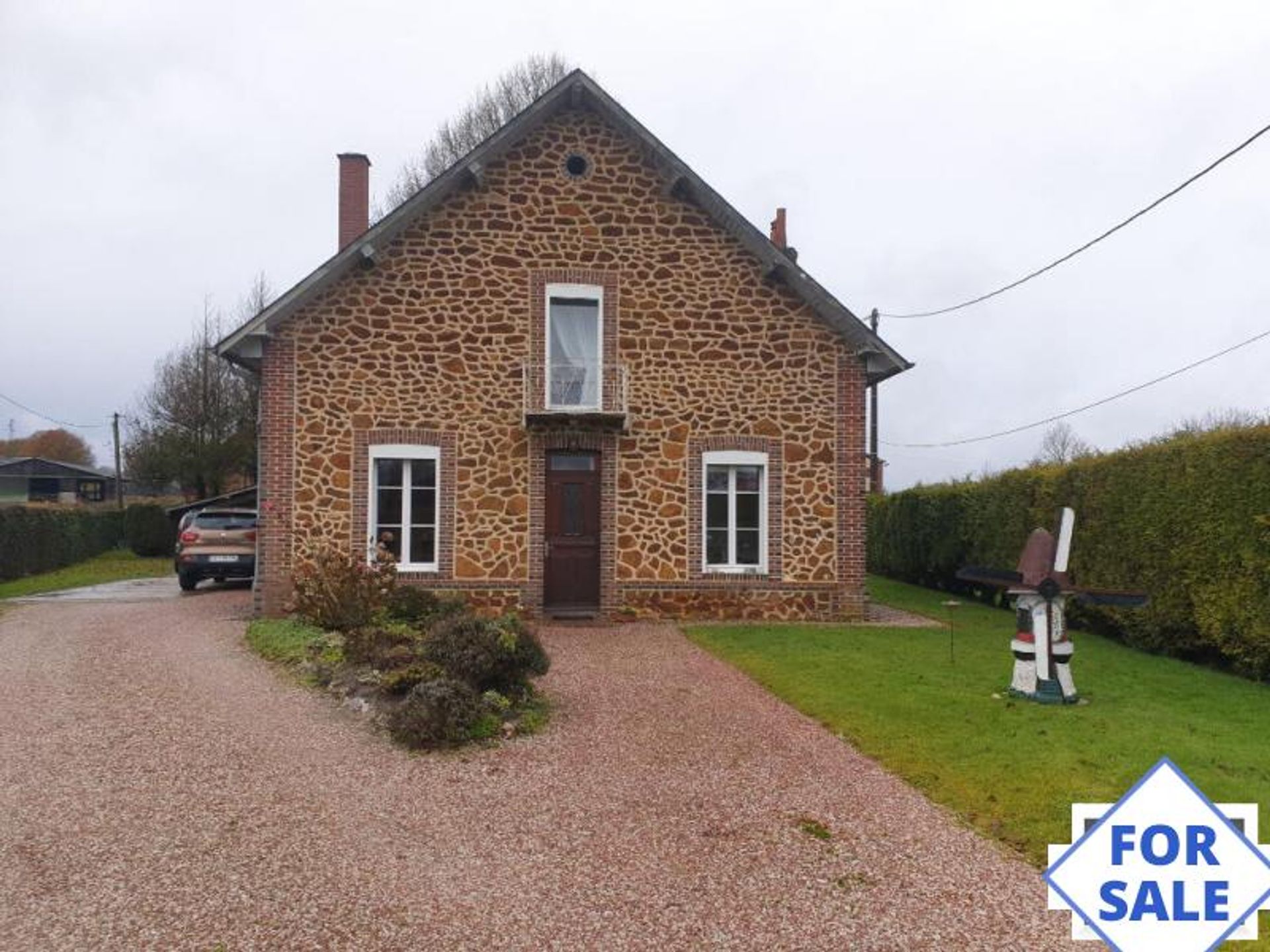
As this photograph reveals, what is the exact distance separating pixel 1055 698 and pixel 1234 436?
15.6 feet

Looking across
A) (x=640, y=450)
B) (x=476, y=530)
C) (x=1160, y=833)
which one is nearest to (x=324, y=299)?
(x=476, y=530)

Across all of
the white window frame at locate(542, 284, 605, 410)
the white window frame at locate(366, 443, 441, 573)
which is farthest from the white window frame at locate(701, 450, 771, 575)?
the white window frame at locate(366, 443, 441, 573)

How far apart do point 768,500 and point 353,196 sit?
8946mm

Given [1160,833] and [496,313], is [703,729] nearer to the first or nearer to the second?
[1160,833]

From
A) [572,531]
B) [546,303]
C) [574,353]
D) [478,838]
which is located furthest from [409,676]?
[546,303]

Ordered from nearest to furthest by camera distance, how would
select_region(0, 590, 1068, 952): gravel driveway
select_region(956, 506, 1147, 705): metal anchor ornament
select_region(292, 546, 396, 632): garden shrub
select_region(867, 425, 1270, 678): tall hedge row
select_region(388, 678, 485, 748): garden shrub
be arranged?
select_region(0, 590, 1068, 952): gravel driveway < select_region(388, 678, 485, 748): garden shrub < select_region(956, 506, 1147, 705): metal anchor ornament < select_region(867, 425, 1270, 678): tall hedge row < select_region(292, 546, 396, 632): garden shrub

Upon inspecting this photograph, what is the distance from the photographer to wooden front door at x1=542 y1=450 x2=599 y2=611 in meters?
13.8

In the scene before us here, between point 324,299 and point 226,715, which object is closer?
point 226,715

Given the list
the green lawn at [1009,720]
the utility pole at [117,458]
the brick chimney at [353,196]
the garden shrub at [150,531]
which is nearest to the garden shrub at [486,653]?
the green lawn at [1009,720]

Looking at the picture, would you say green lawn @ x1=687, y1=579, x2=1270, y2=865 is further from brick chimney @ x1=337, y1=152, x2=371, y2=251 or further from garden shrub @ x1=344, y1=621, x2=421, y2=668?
brick chimney @ x1=337, y1=152, x2=371, y2=251

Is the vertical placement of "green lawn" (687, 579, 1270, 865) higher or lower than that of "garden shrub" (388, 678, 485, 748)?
lower

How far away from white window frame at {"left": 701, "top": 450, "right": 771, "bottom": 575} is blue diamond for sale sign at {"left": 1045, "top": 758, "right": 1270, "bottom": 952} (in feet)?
34.3

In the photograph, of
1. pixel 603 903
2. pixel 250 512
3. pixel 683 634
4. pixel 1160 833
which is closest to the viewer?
pixel 1160 833

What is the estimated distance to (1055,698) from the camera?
8.20m
